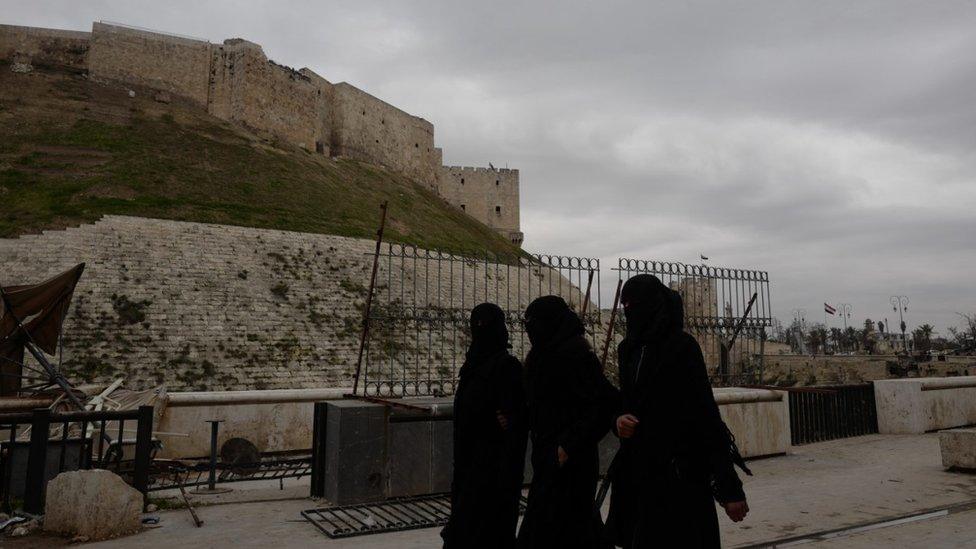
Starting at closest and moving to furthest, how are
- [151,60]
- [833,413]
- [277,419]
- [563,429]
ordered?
[563,429]
[277,419]
[833,413]
[151,60]

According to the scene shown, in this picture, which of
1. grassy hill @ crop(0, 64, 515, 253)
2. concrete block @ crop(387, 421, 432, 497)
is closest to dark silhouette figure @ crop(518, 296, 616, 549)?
concrete block @ crop(387, 421, 432, 497)

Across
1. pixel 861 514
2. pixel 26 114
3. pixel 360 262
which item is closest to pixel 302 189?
pixel 360 262

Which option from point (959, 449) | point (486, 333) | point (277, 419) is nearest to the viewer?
point (486, 333)

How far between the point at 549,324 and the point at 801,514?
11.6 ft

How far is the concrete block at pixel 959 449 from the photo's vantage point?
6.73m

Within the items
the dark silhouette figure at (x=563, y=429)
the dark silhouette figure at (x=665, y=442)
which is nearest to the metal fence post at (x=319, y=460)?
the dark silhouette figure at (x=563, y=429)

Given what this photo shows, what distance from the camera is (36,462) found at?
209 inches

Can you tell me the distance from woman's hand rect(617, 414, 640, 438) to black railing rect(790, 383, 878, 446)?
7607 millimetres

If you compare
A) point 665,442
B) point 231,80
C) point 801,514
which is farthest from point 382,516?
point 231,80

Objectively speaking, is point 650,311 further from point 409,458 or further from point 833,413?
point 833,413

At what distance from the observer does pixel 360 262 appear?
2605 cm

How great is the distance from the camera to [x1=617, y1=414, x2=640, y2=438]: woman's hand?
297 centimetres

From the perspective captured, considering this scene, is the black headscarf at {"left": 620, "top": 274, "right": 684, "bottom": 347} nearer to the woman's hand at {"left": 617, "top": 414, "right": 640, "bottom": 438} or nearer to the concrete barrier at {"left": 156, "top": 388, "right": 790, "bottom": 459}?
the woman's hand at {"left": 617, "top": 414, "right": 640, "bottom": 438}

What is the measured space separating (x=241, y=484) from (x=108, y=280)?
1465cm
